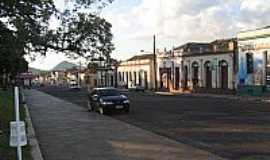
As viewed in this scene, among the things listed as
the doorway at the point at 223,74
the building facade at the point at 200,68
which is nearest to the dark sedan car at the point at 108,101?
the building facade at the point at 200,68

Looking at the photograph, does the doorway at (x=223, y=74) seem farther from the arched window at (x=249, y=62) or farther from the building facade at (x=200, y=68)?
the arched window at (x=249, y=62)

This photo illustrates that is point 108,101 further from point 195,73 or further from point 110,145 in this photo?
point 195,73

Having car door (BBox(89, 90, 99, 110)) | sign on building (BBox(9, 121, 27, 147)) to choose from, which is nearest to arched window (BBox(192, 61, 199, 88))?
car door (BBox(89, 90, 99, 110))

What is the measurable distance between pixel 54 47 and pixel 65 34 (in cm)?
58

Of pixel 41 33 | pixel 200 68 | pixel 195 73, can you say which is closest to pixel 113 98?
pixel 41 33

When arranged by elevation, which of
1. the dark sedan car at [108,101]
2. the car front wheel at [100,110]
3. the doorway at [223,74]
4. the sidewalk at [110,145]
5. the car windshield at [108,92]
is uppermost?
the doorway at [223,74]

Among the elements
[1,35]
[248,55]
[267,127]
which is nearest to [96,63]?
[1,35]

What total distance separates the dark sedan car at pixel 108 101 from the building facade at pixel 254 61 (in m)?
27.4

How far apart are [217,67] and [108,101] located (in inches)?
1573

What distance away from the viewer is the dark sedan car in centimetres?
3119

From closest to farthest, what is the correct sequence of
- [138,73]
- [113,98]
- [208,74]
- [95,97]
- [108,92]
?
[113,98] < [108,92] < [95,97] < [208,74] < [138,73]

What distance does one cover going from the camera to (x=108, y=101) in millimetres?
31391

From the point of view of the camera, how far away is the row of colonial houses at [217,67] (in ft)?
190

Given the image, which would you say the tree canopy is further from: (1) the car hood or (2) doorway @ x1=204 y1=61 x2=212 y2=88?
(2) doorway @ x1=204 y1=61 x2=212 y2=88
